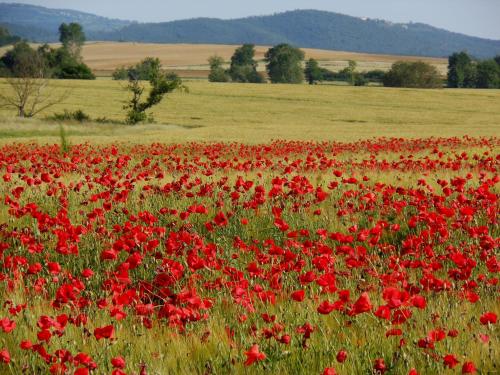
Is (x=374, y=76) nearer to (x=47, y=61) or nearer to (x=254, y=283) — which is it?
(x=47, y=61)

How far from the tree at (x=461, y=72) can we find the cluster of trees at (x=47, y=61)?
58.6 m

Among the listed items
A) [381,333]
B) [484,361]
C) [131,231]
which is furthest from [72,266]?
[484,361]

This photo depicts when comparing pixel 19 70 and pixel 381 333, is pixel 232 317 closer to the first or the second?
pixel 381 333

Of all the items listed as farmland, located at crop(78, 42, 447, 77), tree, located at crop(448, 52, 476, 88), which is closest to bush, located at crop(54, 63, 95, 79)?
farmland, located at crop(78, 42, 447, 77)

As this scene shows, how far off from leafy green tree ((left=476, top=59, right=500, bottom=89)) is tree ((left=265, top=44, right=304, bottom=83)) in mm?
30577

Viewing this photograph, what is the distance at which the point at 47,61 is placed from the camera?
6600cm

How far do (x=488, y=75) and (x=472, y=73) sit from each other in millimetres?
4219

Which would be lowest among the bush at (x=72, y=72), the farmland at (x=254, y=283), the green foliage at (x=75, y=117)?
the green foliage at (x=75, y=117)

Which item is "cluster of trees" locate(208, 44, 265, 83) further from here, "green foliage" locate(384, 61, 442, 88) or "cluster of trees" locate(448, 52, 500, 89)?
"cluster of trees" locate(448, 52, 500, 89)

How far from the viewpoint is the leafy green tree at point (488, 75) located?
97.1m

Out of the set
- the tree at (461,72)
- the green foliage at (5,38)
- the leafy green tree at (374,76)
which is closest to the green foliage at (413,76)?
the tree at (461,72)

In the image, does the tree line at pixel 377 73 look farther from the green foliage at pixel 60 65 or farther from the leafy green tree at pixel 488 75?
the green foliage at pixel 60 65

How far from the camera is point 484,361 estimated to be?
2602 mm

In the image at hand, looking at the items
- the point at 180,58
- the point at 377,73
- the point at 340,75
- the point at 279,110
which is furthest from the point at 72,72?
the point at 180,58
